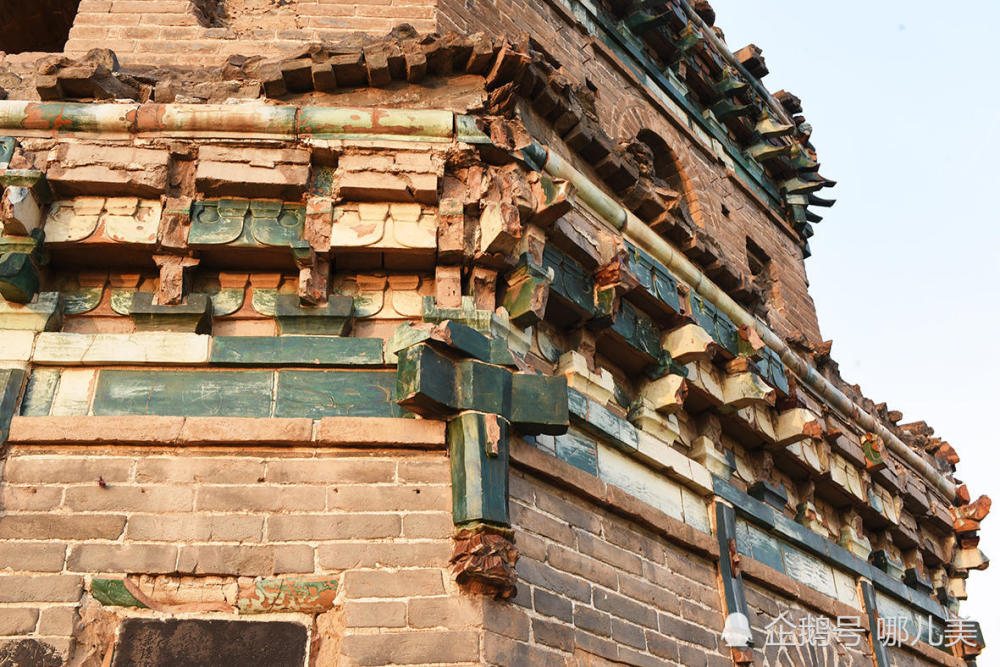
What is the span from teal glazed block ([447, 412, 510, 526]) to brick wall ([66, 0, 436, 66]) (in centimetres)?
331

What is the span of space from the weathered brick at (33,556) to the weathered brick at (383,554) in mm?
1112

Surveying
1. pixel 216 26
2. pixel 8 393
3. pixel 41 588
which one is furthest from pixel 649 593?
pixel 216 26

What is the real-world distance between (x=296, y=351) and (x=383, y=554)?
1130mm

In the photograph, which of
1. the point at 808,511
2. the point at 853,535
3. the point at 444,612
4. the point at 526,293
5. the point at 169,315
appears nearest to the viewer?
the point at 444,612

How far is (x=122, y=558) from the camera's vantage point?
420 cm

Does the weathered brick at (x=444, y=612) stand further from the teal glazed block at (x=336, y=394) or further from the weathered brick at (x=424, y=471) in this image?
the teal glazed block at (x=336, y=394)

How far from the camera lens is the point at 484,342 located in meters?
4.81

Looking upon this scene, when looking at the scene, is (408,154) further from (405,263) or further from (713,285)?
(713,285)

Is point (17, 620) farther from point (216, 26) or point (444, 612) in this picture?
point (216, 26)

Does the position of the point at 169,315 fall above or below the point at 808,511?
below

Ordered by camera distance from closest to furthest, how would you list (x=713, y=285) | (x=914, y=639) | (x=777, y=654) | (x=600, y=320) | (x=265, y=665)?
(x=265, y=665), (x=600, y=320), (x=777, y=654), (x=713, y=285), (x=914, y=639)

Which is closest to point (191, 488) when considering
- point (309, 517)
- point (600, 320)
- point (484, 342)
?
point (309, 517)

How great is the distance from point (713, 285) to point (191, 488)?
164 inches

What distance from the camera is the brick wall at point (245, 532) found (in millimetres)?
4109
